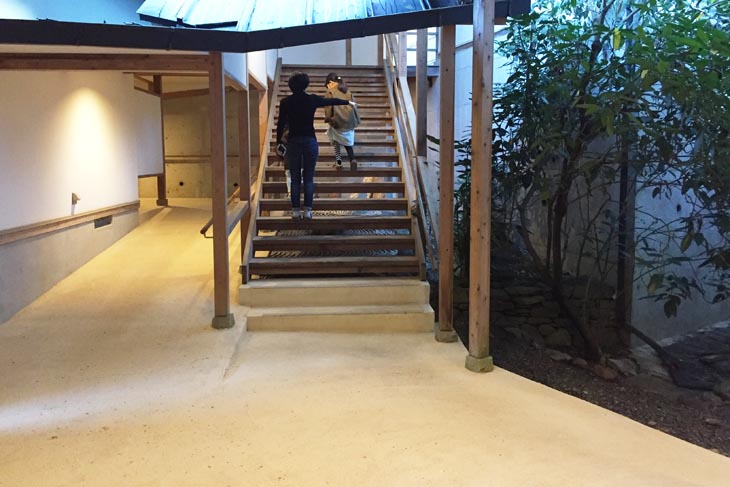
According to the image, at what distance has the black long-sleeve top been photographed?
5.16 meters

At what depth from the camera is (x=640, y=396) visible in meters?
4.40

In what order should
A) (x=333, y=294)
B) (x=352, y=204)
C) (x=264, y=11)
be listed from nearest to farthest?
(x=264, y=11) < (x=333, y=294) < (x=352, y=204)

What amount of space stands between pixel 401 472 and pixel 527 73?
3.74m

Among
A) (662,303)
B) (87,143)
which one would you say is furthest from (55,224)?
(662,303)

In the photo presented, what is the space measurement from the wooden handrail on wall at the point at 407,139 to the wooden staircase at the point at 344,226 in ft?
0.25

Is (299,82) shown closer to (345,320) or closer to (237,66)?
(237,66)

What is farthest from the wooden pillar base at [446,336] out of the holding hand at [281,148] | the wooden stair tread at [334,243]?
the holding hand at [281,148]

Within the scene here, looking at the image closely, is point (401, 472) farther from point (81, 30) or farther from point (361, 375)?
point (81, 30)

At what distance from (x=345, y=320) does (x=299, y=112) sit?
6.50ft

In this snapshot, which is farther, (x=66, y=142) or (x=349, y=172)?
(x=349, y=172)

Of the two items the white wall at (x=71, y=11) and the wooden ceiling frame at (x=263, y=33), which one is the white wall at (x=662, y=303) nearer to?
the wooden ceiling frame at (x=263, y=33)

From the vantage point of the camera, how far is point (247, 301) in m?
4.67

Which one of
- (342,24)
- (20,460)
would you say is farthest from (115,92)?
(20,460)

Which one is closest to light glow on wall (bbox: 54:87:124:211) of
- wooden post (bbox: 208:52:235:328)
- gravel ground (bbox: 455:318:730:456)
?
wooden post (bbox: 208:52:235:328)
